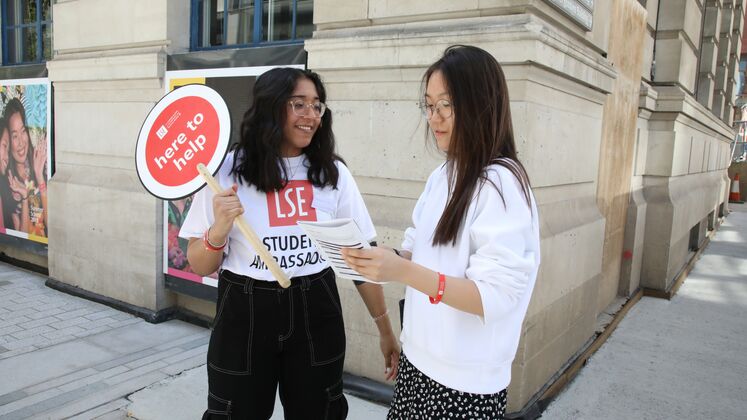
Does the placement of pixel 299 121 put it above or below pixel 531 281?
above

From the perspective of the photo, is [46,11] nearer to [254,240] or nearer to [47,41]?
[47,41]

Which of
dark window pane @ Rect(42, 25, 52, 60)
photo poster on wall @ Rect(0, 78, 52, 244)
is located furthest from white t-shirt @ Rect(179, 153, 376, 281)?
dark window pane @ Rect(42, 25, 52, 60)

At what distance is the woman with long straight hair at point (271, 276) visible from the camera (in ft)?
7.23

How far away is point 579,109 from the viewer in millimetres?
4363

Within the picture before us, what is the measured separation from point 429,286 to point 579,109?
3.27 metres

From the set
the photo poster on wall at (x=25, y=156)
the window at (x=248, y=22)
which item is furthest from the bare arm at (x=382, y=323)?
the photo poster on wall at (x=25, y=156)

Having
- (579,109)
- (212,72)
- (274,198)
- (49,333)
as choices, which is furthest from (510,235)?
(49,333)

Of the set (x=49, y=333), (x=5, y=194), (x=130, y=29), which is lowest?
(x=49, y=333)

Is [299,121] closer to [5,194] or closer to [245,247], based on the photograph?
[245,247]

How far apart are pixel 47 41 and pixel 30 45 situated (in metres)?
0.37

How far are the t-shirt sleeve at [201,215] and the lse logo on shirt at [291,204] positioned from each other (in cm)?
23

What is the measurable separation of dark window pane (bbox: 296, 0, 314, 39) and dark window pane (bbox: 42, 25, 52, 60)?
14.1ft

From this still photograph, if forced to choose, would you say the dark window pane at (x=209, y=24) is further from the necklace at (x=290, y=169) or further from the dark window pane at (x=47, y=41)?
the necklace at (x=290, y=169)

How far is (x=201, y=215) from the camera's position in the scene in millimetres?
2209
